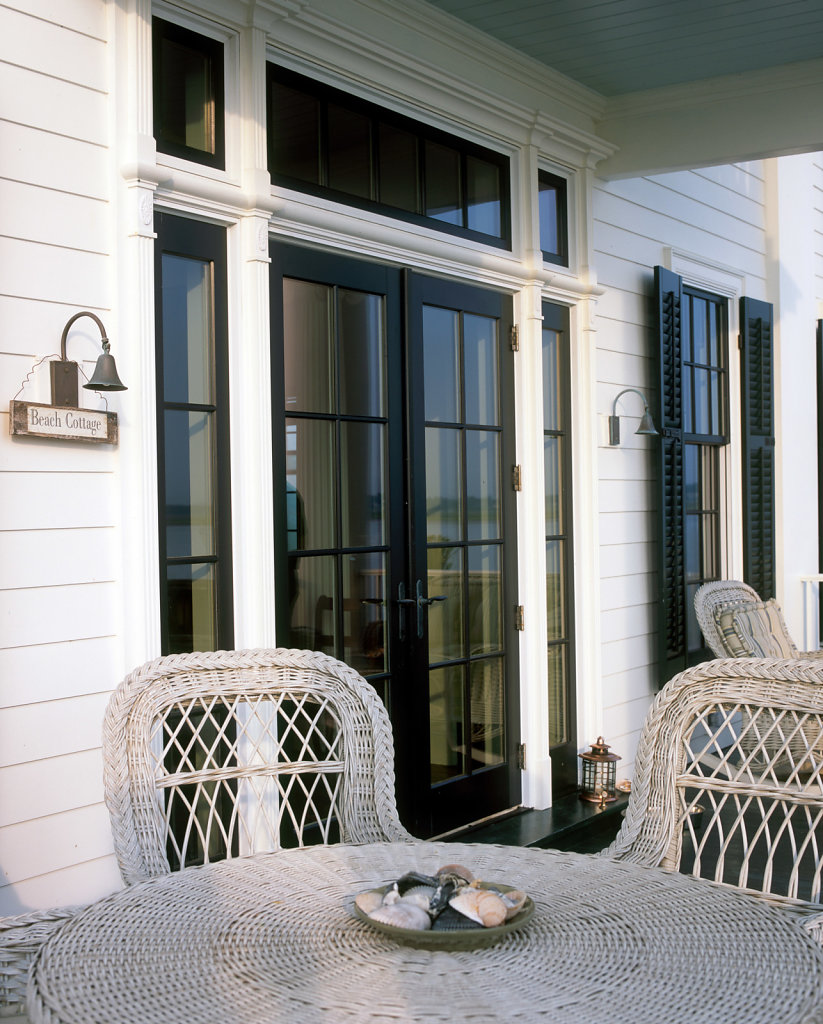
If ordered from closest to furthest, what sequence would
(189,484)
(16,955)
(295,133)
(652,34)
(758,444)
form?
(16,955) → (189,484) → (295,133) → (652,34) → (758,444)

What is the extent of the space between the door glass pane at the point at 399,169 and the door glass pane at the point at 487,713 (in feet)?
6.05

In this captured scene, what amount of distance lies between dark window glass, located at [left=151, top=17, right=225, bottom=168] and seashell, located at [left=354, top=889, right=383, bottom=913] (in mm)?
2311

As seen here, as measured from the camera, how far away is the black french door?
352 centimetres

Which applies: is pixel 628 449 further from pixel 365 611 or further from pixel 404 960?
pixel 404 960

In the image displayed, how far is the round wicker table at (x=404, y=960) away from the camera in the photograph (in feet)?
4.08

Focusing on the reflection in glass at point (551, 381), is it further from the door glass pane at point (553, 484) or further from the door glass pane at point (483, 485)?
the door glass pane at point (483, 485)

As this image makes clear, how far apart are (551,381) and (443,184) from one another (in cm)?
107

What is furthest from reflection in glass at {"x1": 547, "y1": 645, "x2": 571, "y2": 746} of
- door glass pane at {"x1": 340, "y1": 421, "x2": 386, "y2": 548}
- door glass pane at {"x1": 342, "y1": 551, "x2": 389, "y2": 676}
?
door glass pane at {"x1": 340, "y1": 421, "x2": 386, "y2": 548}

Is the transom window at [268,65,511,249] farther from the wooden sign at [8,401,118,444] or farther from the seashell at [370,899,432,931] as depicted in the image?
the seashell at [370,899,432,931]

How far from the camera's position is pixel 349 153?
3693 mm

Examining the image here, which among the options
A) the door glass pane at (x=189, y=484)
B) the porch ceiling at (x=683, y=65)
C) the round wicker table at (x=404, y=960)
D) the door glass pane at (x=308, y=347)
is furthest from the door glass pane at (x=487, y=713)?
the round wicker table at (x=404, y=960)

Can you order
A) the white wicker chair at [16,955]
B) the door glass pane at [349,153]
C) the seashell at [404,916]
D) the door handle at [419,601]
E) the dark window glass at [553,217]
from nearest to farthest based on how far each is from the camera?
the seashell at [404,916] → the white wicker chair at [16,955] → the door glass pane at [349,153] → the door handle at [419,601] → the dark window glass at [553,217]

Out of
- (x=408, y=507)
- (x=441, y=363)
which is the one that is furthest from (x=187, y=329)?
(x=441, y=363)

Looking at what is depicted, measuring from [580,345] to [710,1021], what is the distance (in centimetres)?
389
